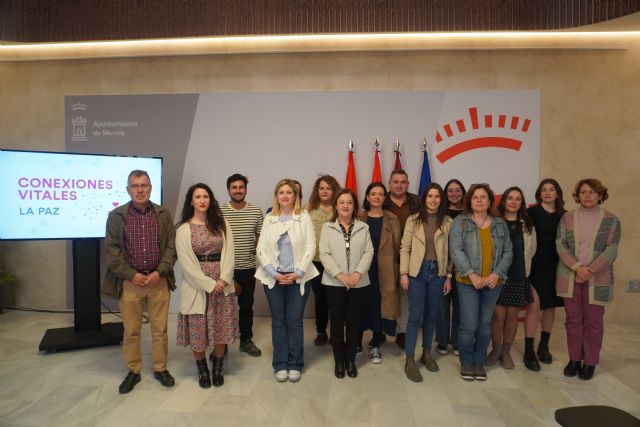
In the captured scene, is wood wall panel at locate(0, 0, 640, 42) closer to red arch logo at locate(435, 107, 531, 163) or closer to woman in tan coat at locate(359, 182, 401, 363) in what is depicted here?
red arch logo at locate(435, 107, 531, 163)

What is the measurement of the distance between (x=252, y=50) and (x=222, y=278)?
302cm

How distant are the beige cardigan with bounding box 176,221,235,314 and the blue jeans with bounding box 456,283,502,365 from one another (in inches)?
74.1

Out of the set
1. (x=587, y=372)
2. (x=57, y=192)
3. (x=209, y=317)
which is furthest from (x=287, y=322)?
(x=57, y=192)

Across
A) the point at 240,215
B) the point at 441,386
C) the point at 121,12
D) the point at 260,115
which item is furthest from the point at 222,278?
the point at 121,12

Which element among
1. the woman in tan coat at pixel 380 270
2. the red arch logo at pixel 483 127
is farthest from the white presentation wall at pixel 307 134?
the woman in tan coat at pixel 380 270

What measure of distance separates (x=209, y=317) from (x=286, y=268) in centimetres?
70

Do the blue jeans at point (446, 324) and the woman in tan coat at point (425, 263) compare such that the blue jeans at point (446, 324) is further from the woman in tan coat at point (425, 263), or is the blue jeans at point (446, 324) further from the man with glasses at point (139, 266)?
the man with glasses at point (139, 266)

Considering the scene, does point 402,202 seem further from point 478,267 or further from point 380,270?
point 478,267

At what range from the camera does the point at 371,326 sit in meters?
3.28

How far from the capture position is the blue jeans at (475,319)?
281 centimetres

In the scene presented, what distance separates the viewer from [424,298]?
9.50 ft

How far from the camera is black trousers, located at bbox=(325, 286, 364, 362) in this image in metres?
2.84

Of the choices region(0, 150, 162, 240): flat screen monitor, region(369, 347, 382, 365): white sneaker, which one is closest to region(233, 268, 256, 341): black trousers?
region(369, 347, 382, 365): white sneaker

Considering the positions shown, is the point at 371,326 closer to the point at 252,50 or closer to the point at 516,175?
the point at 516,175
